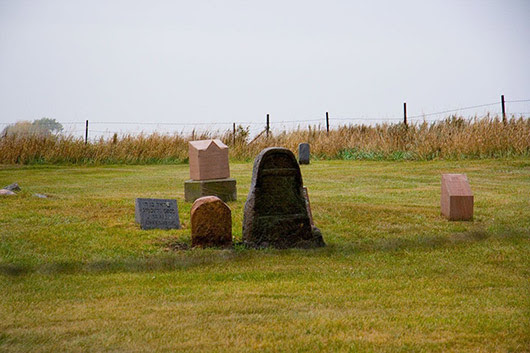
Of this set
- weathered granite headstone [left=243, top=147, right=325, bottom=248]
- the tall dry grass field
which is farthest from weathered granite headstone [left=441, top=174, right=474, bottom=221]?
the tall dry grass field

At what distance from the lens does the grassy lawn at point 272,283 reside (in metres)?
4.41

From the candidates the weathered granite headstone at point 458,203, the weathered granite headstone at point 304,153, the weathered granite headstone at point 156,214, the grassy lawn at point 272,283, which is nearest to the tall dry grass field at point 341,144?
the weathered granite headstone at point 304,153

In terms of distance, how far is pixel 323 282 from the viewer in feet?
19.8

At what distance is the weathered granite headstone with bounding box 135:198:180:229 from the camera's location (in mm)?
8766

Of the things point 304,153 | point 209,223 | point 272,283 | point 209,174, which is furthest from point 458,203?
point 304,153

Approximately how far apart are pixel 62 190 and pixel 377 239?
28.2ft

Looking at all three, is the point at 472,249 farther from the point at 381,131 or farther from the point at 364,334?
the point at 381,131

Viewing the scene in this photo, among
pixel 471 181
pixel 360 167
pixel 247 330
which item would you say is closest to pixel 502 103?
pixel 360 167

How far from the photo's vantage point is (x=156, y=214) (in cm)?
887

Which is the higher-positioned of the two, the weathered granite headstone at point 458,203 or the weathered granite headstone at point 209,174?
the weathered granite headstone at point 209,174

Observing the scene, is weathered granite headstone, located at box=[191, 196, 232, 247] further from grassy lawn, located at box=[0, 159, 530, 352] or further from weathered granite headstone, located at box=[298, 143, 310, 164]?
weathered granite headstone, located at box=[298, 143, 310, 164]

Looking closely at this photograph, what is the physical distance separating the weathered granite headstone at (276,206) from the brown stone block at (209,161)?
3.59 metres

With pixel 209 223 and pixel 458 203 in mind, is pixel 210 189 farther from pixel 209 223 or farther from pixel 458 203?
pixel 458 203

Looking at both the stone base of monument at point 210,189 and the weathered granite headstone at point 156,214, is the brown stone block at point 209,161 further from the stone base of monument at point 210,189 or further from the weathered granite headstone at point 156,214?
the weathered granite headstone at point 156,214
